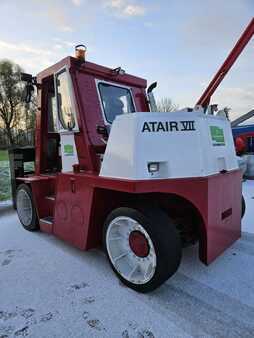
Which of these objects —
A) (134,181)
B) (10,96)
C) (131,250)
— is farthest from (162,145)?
(10,96)

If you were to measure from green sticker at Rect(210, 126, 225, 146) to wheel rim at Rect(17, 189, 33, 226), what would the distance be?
259cm

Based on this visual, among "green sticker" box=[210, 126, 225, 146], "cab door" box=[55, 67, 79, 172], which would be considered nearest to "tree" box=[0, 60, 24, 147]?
"cab door" box=[55, 67, 79, 172]

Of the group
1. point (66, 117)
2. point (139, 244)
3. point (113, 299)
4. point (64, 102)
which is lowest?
point (113, 299)

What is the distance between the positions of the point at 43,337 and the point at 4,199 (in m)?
4.24

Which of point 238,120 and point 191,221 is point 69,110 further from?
point 238,120

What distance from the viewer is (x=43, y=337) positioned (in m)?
1.59

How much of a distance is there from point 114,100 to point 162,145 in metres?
1.45

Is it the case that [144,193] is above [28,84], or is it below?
below

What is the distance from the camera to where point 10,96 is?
25891mm

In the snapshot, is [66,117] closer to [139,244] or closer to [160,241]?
[139,244]

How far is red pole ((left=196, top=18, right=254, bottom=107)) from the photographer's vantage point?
14.8ft

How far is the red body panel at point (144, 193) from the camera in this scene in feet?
6.36

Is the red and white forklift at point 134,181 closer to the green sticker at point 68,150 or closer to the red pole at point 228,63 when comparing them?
the green sticker at point 68,150

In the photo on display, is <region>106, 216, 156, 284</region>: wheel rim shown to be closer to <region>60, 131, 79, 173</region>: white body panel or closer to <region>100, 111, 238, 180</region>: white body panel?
<region>100, 111, 238, 180</region>: white body panel
